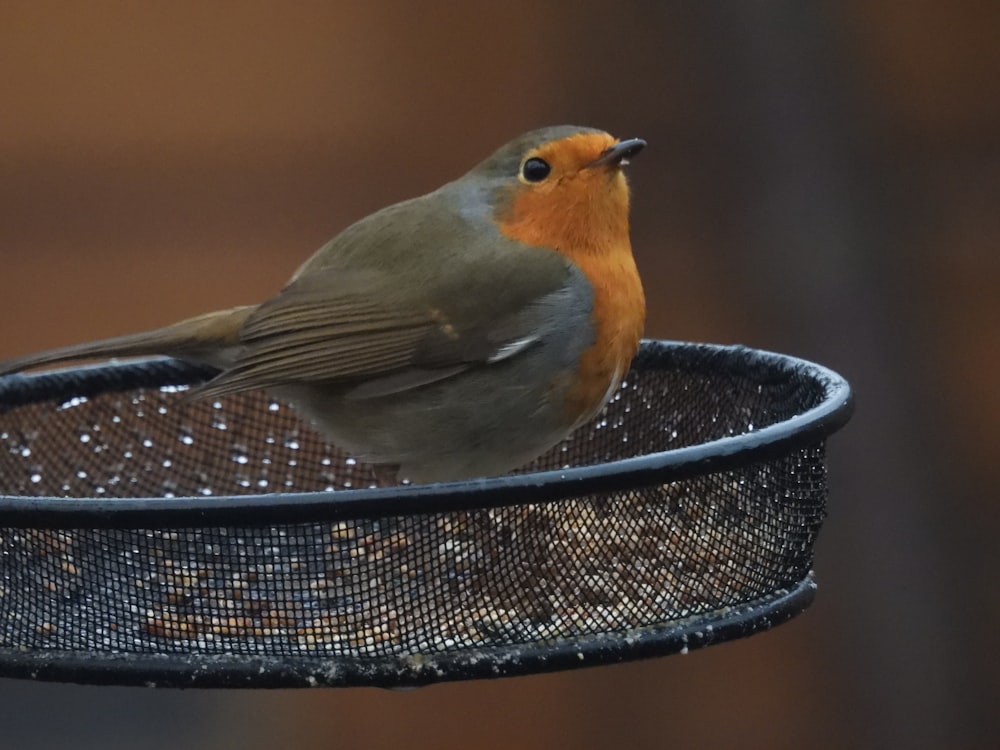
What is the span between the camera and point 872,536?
3.63 m

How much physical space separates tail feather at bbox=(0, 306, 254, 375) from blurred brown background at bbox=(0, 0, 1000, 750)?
2.13 meters

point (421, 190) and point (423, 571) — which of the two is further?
point (421, 190)

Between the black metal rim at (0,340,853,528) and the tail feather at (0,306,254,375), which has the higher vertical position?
the tail feather at (0,306,254,375)

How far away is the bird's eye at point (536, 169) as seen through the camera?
2682 mm

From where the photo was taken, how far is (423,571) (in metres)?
1.92

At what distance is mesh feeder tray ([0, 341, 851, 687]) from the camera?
168 cm

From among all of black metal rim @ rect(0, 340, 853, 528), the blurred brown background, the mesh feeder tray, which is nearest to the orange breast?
the mesh feeder tray

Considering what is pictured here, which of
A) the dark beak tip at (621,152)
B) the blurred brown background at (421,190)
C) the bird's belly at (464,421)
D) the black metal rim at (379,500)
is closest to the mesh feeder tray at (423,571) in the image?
the black metal rim at (379,500)

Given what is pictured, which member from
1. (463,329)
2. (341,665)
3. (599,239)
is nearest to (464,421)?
(463,329)

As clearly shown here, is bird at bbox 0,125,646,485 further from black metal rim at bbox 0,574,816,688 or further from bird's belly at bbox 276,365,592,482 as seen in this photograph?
black metal rim at bbox 0,574,816,688

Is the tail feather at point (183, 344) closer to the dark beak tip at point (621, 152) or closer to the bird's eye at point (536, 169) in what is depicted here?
the bird's eye at point (536, 169)

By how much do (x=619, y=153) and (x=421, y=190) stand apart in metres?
3.03

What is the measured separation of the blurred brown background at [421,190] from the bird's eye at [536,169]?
1815 millimetres

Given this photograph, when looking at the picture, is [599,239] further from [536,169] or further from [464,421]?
[464,421]
